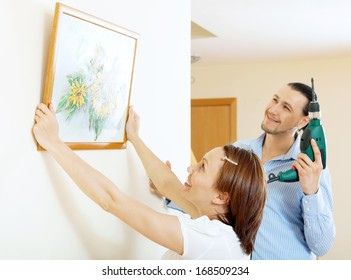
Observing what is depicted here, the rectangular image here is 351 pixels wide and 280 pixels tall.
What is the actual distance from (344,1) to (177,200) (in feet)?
6.03

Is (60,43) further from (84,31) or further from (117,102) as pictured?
(117,102)

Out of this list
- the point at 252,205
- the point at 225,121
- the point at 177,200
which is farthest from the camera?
the point at 225,121

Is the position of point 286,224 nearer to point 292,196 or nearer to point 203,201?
point 292,196

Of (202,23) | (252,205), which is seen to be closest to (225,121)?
(202,23)

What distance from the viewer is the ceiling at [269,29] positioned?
10.6 feet

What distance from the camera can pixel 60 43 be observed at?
1.38 meters

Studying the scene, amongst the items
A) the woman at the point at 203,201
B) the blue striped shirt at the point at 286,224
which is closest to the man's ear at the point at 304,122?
the blue striped shirt at the point at 286,224

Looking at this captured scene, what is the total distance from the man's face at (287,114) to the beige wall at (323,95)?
Result: 3353mm

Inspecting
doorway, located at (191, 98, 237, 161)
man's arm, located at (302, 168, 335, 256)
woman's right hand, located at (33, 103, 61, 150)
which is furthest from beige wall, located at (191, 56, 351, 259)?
woman's right hand, located at (33, 103, 61, 150)

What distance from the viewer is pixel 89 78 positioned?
59.7 inches

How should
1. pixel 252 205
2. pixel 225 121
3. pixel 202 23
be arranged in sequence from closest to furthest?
1. pixel 252 205
2. pixel 202 23
3. pixel 225 121

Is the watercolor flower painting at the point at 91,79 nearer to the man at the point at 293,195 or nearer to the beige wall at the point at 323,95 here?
the man at the point at 293,195

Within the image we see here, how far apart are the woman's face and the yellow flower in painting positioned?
390 mm

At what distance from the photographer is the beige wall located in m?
5.20
